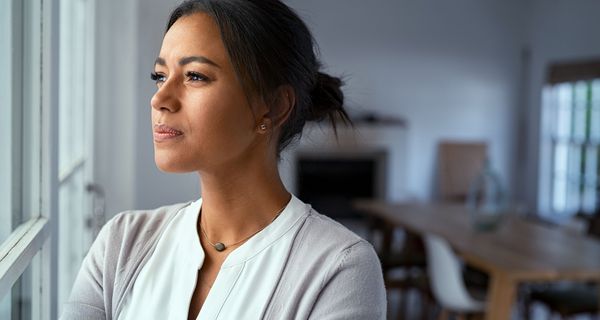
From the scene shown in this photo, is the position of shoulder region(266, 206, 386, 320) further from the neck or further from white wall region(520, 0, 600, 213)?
white wall region(520, 0, 600, 213)

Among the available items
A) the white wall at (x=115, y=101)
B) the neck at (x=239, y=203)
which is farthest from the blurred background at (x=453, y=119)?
the neck at (x=239, y=203)

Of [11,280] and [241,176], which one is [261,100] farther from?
[11,280]

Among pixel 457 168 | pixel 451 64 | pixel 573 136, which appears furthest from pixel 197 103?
pixel 451 64

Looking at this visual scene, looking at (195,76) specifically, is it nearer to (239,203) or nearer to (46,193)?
(239,203)

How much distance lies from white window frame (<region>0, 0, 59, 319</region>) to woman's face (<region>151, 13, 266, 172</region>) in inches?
12.6

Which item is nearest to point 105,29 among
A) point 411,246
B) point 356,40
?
point 411,246

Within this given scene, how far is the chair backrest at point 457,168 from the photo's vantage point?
830 cm

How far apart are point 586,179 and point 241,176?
6.93 metres

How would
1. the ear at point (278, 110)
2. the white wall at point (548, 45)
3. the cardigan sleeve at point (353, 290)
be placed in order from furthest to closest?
the white wall at point (548, 45) → the ear at point (278, 110) → the cardigan sleeve at point (353, 290)

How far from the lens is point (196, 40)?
1.06 meters

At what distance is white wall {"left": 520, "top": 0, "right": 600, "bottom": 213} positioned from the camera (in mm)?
7120

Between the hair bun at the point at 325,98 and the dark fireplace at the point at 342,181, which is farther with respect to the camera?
the dark fireplace at the point at 342,181

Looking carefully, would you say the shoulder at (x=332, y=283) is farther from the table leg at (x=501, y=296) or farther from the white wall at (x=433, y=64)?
the white wall at (x=433, y=64)

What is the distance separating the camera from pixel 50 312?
4.40ft
